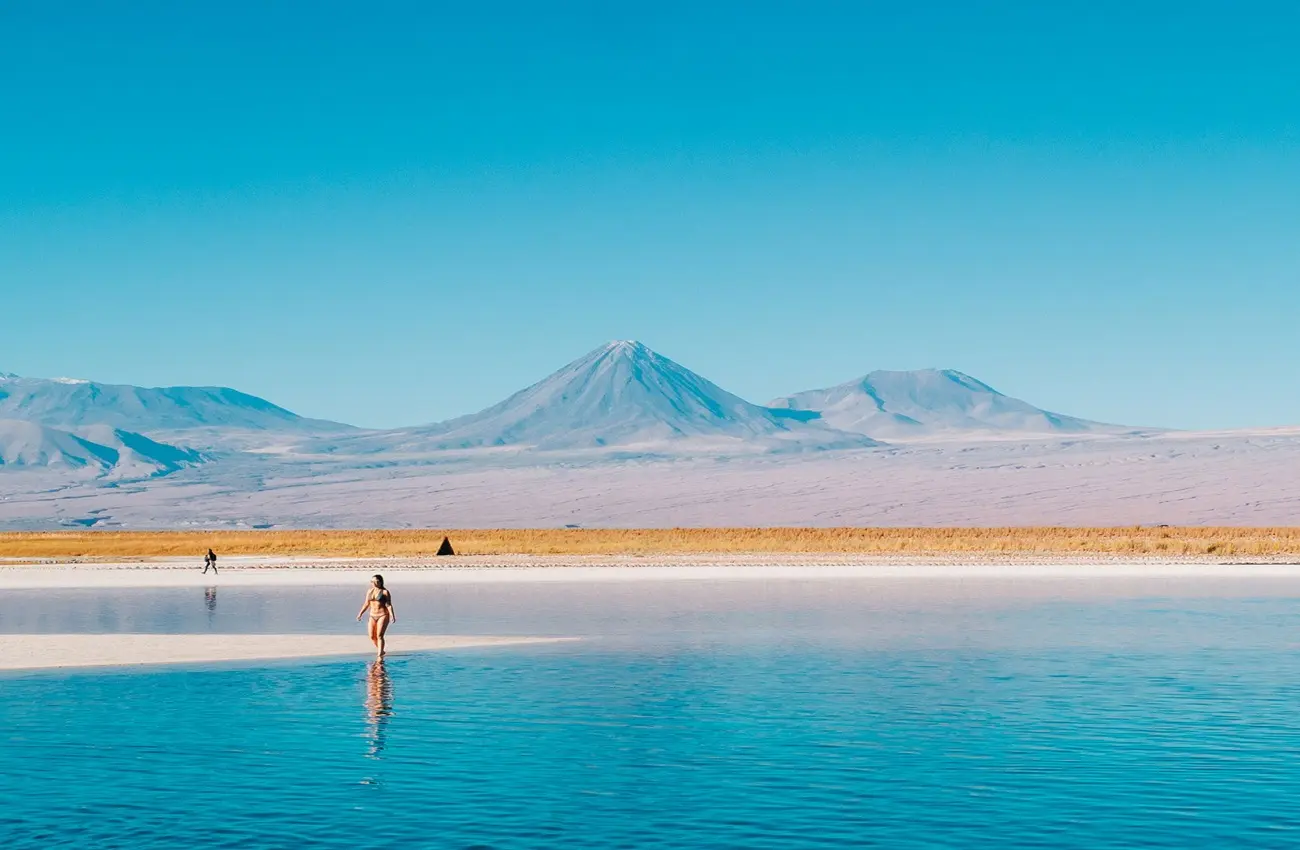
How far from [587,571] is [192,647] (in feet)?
102

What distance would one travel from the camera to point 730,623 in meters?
33.8

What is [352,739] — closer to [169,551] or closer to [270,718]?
[270,718]

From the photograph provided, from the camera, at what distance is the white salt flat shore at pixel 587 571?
54094mm

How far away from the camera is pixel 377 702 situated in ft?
69.5

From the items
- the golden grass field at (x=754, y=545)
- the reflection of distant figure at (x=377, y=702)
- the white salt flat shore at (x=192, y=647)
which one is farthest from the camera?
the golden grass field at (x=754, y=545)

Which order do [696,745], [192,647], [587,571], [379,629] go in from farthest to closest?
[587,571] < [192,647] < [379,629] < [696,745]

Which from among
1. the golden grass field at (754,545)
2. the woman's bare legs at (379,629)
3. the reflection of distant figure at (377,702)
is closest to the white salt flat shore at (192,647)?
the woman's bare legs at (379,629)

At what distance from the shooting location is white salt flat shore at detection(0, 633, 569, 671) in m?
26.8

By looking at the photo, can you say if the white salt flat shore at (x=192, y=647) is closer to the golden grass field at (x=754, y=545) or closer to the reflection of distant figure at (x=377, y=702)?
the reflection of distant figure at (x=377, y=702)

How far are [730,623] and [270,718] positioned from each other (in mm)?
15547

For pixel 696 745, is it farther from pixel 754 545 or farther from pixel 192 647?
pixel 754 545

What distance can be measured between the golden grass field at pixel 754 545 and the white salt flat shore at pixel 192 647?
1755 inches

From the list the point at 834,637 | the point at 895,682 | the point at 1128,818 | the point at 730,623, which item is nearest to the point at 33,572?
the point at 730,623

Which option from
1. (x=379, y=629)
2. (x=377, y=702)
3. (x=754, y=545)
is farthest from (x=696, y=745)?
(x=754, y=545)
